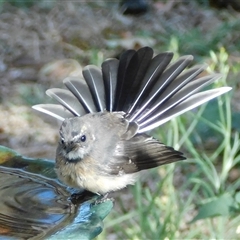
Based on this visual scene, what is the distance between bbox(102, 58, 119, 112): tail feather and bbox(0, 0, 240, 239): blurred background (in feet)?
1.63

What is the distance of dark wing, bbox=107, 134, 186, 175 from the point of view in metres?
3.32

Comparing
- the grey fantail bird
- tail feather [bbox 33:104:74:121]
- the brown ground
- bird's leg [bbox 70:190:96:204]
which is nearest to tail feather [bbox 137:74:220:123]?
the grey fantail bird

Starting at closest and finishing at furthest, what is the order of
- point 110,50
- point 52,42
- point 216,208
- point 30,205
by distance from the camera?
1. point 30,205
2. point 216,208
3. point 110,50
4. point 52,42

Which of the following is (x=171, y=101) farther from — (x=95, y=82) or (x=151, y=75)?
(x=95, y=82)

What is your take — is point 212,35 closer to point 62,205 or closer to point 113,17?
point 113,17

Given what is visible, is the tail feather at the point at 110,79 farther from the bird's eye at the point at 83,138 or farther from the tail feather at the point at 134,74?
the bird's eye at the point at 83,138

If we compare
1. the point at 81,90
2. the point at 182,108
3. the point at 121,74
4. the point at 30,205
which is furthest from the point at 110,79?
the point at 30,205

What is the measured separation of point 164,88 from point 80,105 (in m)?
0.52

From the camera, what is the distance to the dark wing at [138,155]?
3320 millimetres

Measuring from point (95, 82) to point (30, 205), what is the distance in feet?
3.96

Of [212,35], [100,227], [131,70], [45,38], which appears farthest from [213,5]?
[100,227]

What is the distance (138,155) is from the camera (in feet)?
11.6

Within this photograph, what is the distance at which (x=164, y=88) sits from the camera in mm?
3920

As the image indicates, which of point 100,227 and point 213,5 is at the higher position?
point 213,5
